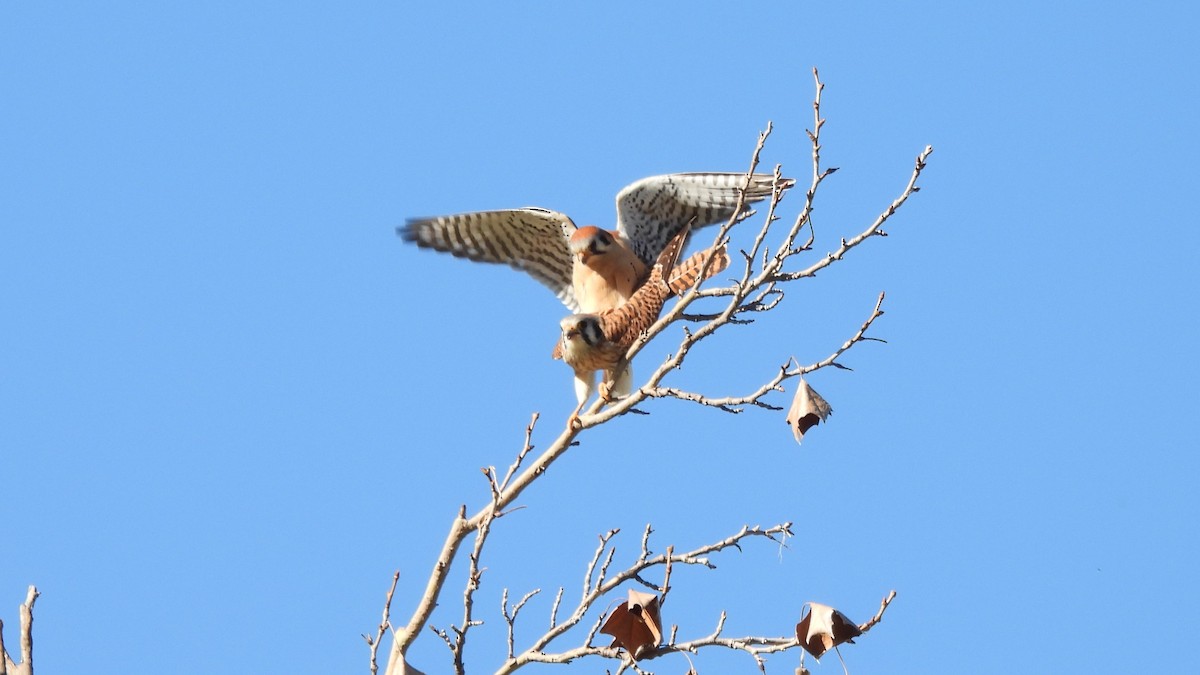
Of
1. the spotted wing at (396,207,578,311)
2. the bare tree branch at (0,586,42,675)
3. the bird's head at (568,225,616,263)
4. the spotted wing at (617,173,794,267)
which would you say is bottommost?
the bare tree branch at (0,586,42,675)

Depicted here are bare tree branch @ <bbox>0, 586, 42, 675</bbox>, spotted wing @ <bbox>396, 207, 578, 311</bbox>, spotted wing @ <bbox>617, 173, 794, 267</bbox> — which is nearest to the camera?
bare tree branch @ <bbox>0, 586, 42, 675</bbox>

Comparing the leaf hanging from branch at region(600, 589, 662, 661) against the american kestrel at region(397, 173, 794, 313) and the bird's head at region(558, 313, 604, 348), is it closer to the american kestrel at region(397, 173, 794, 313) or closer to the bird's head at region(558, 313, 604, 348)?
the bird's head at region(558, 313, 604, 348)

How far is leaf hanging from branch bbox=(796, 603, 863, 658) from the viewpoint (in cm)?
327

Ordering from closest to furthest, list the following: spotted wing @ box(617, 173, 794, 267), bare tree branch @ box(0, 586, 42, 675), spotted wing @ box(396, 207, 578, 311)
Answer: bare tree branch @ box(0, 586, 42, 675) < spotted wing @ box(617, 173, 794, 267) < spotted wing @ box(396, 207, 578, 311)

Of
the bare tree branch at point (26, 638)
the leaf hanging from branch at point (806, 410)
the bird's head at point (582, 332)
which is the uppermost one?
the bird's head at point (582, 332)

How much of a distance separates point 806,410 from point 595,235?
212 centimetres

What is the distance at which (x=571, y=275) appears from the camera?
6145 mm

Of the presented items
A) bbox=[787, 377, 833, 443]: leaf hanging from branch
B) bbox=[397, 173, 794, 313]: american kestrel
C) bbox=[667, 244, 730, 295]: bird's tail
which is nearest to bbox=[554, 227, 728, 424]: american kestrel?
bbox=[667, 244, 730, 295]: bird's tail

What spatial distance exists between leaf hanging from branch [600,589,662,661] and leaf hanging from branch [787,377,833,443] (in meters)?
0.58

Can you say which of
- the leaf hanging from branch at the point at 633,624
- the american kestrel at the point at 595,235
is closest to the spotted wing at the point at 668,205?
the american kestrel at the point at 595,235

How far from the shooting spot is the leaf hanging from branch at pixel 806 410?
12.0 feet

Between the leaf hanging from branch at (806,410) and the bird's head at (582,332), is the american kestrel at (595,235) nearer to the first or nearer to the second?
the bird's head at (582,332)

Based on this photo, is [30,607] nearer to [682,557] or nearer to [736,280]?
[682,557]

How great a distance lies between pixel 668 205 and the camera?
577 cm
